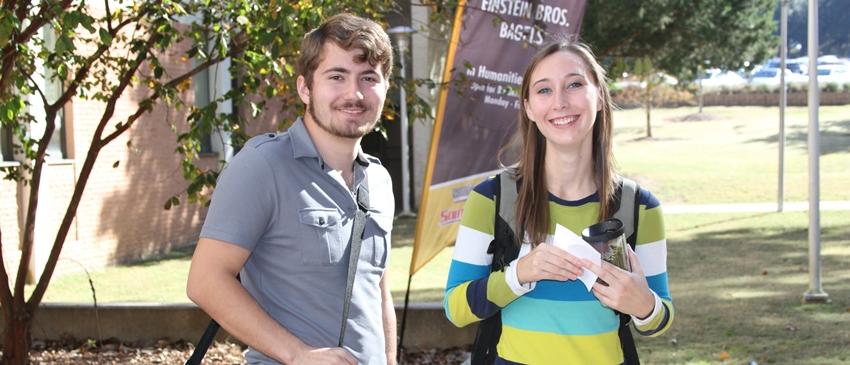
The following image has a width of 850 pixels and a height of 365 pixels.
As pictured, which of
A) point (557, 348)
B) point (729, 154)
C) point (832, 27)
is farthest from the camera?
point (832, 27)

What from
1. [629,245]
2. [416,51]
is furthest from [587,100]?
[416,51]

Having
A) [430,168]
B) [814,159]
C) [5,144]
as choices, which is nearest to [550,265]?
[430,168]

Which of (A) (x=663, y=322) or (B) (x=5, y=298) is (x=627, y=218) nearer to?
(A) (x=663, y=322)

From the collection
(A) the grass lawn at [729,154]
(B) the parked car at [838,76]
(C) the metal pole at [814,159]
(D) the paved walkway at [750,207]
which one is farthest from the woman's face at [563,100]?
(B) the parked car at [838,76]

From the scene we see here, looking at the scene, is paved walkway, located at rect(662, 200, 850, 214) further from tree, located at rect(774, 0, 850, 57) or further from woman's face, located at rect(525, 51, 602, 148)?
tree, located at rect(774, 0, 850, 57)

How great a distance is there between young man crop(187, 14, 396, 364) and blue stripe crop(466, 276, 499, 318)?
289mm

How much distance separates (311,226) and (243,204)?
205 mm

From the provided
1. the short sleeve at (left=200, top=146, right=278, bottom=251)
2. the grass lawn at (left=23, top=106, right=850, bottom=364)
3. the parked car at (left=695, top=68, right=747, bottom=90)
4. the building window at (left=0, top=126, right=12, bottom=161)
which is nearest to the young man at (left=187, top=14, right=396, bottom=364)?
the short sleeve at (left=200, top=146, right=278, bottom=251)

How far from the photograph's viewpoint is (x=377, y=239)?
299cm

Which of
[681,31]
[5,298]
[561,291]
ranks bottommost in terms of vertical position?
[5,298]

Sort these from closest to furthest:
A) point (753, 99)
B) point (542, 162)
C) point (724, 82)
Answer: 1. point (542, 162)
2. point (753, 99)
3. point (724, 82)

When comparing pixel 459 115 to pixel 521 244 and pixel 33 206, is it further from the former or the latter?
pixel 521 244

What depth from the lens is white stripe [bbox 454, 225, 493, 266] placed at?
2.96 m

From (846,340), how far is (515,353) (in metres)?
6.86
